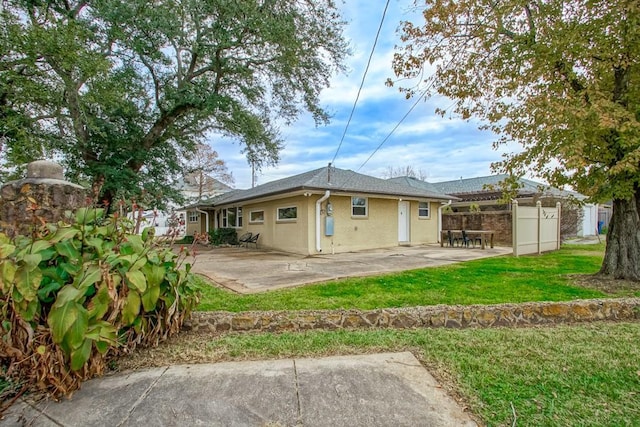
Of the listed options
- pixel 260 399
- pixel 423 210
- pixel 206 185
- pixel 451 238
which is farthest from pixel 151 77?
pixel 206 185

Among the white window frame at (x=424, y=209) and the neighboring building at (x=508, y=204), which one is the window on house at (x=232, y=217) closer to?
the white window frame at (x=424, y=209)

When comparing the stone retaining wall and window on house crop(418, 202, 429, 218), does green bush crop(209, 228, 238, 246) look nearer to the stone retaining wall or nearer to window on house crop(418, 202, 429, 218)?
window on house crop(418, 202, 429, 218)

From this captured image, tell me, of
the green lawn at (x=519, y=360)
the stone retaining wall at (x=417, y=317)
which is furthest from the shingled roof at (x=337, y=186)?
the green lawn at (x=519, y=360)

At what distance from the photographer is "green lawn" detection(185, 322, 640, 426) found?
221 cm

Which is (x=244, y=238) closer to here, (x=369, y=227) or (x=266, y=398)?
(x=369, y=227)

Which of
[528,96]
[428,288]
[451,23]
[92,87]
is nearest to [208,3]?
[92,87]

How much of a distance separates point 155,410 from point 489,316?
363cm

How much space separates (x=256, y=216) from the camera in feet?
51.1

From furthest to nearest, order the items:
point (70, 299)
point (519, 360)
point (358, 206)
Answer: point (358, 206) < point (519, 360) < point (70, 299)

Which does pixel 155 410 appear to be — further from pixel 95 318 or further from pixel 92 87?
pixel 92 87

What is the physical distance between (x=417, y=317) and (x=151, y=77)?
45.5ft

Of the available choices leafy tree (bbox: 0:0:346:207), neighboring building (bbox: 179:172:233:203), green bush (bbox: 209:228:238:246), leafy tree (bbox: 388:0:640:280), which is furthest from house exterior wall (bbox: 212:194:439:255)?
neighboring building (bbox: 179:172:233:203)

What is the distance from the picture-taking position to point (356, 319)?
152 inches

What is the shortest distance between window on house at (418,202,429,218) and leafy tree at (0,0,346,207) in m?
6.40
